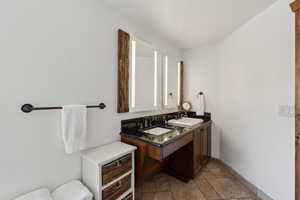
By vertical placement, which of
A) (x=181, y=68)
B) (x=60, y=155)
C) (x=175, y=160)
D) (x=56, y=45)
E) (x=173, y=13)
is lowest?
(x=175, y=160)

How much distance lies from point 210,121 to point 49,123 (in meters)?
2.53

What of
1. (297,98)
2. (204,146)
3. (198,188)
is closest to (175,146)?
(198,188)

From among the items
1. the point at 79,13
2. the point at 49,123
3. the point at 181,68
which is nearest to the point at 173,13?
the point at 79,13

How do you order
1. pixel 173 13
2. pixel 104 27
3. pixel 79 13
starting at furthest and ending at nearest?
pixel 173 13 → pixel 104 27 → pixel 79 13

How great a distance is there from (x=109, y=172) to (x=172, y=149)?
0.72 m

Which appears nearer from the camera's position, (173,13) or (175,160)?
(173,13)

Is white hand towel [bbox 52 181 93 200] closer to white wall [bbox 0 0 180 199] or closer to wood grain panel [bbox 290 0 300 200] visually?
white wall [bbox 0 0 180 199]

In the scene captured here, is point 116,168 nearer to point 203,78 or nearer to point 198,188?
point 198,188

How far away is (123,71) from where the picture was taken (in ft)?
5.60

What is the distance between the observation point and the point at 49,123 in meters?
1.15

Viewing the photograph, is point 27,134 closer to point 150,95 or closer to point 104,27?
point 104,27

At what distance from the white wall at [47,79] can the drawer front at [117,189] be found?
0.38 meters

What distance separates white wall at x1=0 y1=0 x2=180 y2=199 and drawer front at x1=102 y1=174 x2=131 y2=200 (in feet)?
1.23

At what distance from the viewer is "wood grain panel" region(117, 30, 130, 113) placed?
1.67 metres
